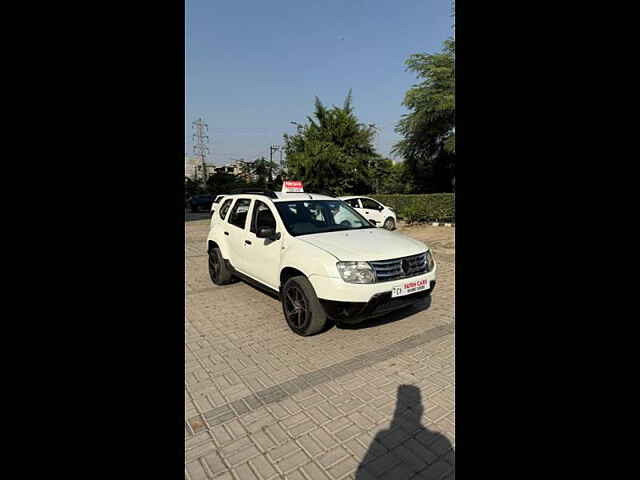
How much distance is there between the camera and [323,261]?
3.99 metres

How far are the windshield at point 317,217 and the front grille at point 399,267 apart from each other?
1091 millimetres

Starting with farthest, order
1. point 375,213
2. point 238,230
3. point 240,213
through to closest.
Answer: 1. point 375,213
2. point 240,213
3. point 238,230

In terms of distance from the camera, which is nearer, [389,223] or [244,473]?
[244,473]

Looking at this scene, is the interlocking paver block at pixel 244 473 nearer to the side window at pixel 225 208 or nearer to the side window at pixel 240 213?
the side window at pixel 240 213

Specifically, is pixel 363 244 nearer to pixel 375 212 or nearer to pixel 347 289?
pixel 347 289

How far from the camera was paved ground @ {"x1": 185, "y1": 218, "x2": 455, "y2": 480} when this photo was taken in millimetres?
2398

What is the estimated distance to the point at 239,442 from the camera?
102 inches

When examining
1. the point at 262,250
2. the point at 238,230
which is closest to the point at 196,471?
the point at 262,250

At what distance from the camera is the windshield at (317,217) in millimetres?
4930

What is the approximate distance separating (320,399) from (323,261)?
1.40 meters

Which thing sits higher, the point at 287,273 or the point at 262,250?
the point at 262,250

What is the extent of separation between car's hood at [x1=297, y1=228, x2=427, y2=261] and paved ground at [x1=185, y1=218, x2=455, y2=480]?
984 millimetres

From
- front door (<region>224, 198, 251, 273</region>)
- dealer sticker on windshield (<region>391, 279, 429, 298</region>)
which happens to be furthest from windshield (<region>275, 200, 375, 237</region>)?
dealer sticker on windshield (<region>391, 279, 429, 298</region>)
